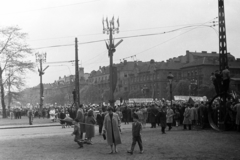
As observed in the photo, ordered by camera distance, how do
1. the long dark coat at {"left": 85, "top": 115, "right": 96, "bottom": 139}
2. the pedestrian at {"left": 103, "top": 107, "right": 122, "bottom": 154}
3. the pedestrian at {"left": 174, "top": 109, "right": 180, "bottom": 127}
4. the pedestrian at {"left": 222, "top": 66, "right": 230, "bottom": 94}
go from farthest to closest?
the pedestrian at {"left": 174, "top": 109, "right": 180, "bottom": 127} → the pedestrian at {"left": 222, "top": 66, "right": 230, "bottom": 94} → the long dark coat at {"left": 85, "top": 115, "right": 96, "bottom": 139} → the pedestrian at {"left": 103, "top": 107, "right": 122, "bottom": 154}

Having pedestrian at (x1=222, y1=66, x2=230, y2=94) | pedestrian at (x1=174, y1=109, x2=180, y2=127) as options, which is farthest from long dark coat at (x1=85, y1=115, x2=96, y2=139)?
pedestrian at (x1=174, y1=109, x2=180, y2=127)

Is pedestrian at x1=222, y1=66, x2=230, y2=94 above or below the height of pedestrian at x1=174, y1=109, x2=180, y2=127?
above

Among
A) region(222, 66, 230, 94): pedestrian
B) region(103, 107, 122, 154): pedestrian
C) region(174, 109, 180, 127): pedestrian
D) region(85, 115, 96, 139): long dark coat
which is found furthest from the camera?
region(174, 109, 180, 127): pedestrian

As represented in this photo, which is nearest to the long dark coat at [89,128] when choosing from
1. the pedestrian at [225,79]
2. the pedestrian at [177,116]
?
the pedestrian at [225,79]

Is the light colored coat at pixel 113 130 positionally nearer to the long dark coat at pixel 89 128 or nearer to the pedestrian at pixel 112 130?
the pedestrian at pixel 112 130

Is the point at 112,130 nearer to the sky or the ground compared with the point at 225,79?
nearer to the ground

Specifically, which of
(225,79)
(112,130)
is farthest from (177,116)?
(112,130)

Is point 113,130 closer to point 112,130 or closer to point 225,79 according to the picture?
point 112,130

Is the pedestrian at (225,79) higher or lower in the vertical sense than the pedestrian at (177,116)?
higher

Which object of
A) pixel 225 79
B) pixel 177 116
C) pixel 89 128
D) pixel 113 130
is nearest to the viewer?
pixel 113 130

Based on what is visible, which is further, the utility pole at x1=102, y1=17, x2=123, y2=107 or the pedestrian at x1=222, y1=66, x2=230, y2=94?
the utility pole at x1=102, y1=17, x2=123, y2=107

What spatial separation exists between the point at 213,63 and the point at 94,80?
214ft

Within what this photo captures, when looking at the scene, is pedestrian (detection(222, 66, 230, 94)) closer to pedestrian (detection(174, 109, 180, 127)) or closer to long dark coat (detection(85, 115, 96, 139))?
pedestrian (detection(174, 109, 180, 127))

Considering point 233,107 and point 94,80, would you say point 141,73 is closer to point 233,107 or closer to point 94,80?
point 94,80
